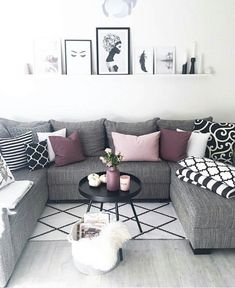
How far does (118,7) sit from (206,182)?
89.7 inches

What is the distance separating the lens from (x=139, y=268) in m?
2.21

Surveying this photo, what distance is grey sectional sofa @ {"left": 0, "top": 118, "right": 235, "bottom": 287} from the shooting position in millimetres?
2230

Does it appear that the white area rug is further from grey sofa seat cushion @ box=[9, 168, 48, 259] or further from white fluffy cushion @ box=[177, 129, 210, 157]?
white fluffy cushion @ box=[177, 129, 210, 157]

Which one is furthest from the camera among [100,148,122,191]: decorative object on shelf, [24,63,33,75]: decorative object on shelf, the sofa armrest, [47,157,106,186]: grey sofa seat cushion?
[24,63,33,75]: decorative object on shelf

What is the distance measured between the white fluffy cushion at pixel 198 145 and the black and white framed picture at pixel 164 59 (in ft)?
3.11

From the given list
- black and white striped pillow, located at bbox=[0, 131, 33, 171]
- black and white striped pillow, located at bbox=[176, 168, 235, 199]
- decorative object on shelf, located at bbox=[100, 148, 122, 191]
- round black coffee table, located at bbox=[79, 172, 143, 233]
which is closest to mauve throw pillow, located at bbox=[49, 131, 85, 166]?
black and white striped pillow, located at bbox=[0, 131, 33, 171]

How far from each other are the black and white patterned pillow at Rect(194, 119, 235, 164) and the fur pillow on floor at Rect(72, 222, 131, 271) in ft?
5.50

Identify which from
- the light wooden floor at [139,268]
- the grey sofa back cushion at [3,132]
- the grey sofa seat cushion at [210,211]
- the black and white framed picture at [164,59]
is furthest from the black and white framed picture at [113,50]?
the light wooden floor at [139,268]

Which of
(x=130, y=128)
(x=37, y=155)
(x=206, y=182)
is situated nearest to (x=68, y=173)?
(x=37, y=155)

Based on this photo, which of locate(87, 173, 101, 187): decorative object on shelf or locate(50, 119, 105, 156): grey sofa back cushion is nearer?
locate(87, 173, 101, 187): decorative object on shelf

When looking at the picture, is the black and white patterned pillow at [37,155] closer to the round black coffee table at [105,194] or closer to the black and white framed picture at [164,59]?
the round black coffee table at [105,194]

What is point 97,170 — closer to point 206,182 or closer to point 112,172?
point 112,172

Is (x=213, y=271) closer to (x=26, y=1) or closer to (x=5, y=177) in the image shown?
(x=5, y=177)

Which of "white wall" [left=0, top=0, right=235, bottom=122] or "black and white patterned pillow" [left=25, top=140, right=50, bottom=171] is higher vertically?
"white wall" [left=0, top=0, right=235, bottom=122]
